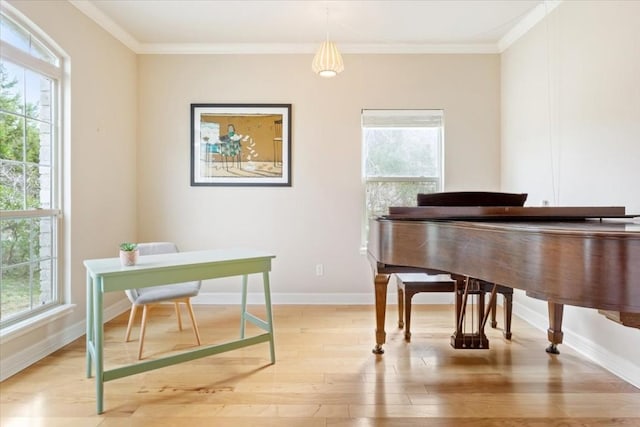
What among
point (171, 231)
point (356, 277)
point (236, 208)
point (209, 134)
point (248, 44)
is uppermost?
point (248, 44)

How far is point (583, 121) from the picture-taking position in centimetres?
259

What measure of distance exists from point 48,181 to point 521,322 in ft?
13.5

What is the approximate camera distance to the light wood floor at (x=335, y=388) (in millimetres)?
1842

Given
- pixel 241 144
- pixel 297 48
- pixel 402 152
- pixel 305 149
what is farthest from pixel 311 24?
pixel 402 152

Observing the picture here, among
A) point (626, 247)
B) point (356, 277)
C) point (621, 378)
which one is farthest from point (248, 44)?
point (621, 378)

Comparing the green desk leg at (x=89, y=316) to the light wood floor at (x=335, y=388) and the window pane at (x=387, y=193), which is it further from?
the window pane at (x=387, y=193)

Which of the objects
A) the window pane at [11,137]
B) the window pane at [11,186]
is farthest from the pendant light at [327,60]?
the window pane at [11,186]

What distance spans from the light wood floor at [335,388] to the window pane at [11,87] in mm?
1732

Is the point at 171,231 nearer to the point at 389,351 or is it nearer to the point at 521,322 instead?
the point at 389,351

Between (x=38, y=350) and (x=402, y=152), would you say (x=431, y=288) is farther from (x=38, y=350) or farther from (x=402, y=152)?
(x=38, y=350)

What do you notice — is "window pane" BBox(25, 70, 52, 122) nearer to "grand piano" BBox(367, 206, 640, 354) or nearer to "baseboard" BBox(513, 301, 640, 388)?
"grand piano" BBox(367, 206, 640, 354)

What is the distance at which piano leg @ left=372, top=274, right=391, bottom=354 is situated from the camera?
2.46 meters

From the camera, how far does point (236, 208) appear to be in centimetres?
382

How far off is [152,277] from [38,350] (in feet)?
4.08
